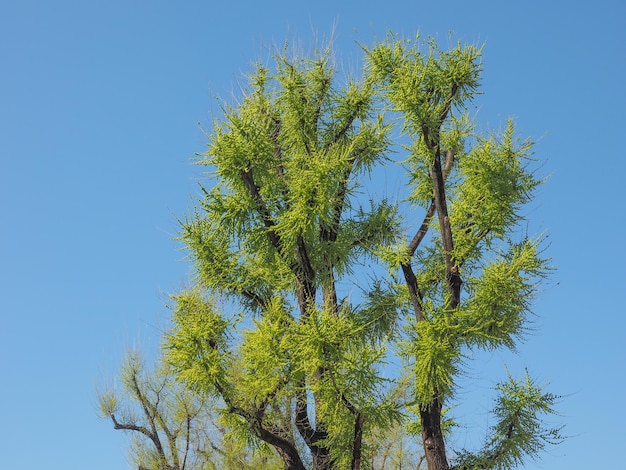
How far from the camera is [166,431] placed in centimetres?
1568

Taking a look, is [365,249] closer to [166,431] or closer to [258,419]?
[258,419]

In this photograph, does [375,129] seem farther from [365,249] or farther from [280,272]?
[280,272]

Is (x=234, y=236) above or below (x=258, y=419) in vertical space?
above

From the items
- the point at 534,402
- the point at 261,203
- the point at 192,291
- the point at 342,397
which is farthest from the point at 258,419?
the point at 534,402

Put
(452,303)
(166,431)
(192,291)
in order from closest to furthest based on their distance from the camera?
1. (452,303)
2. (192,291)
3. (166,431)

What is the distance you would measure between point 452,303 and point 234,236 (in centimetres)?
342

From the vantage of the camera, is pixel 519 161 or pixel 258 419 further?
pixel 519 161

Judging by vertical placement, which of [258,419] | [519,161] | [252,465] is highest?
[519,161]

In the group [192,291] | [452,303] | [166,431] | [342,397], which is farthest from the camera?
[166,431]

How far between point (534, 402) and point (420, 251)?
290 centimetres

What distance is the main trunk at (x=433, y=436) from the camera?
408 inches

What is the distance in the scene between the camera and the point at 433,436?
34.4 feet

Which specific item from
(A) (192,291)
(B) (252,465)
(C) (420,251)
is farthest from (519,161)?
(B) (252,465)

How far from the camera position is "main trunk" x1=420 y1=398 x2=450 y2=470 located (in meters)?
10.4
